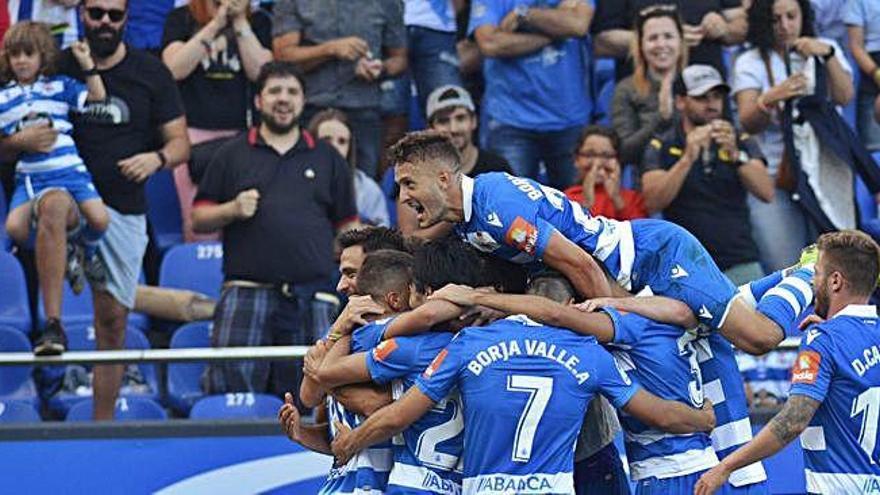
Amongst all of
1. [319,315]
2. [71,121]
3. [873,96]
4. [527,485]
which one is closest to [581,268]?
[527,485]

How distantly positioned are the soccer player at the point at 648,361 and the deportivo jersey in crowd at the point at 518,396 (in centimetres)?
18

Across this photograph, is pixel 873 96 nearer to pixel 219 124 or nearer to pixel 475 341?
pixel 219 124

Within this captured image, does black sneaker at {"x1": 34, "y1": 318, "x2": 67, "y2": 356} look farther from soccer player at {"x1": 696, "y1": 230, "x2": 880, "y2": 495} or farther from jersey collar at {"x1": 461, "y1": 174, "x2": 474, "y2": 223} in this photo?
soccer player at {"x1": 696, "y1": 230, "x2": 880, "y2": 495}

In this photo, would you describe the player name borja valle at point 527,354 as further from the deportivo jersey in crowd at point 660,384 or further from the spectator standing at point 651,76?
the spectator standing at point 651,76

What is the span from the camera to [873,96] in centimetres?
1483

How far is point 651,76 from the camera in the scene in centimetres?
1387

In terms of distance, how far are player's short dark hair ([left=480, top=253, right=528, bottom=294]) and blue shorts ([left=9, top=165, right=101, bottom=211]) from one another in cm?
377

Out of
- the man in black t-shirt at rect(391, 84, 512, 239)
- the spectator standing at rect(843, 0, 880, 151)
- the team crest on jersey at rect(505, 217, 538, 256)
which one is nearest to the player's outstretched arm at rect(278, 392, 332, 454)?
the team crest on jersey at rect(505, 217, 538, 256)

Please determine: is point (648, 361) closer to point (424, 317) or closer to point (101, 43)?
point (424, 317)

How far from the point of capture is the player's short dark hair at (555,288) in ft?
30.9

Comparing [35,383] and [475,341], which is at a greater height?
[475,341]

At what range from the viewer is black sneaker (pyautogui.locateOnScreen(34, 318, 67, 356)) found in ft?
38.8

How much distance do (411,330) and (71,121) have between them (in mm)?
4533

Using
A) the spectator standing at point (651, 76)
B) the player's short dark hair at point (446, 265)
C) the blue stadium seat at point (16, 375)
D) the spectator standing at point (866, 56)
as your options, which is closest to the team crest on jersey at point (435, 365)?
the player's short dark hair at point (446, 265)
